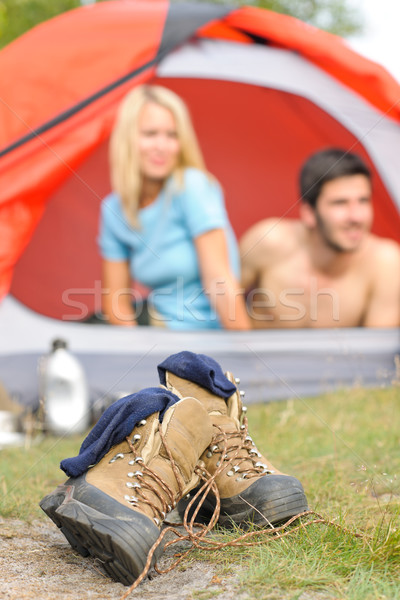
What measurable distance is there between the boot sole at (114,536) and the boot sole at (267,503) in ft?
0.61

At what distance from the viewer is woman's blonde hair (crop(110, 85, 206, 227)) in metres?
2.45

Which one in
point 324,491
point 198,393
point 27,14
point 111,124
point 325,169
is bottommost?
point 324,491

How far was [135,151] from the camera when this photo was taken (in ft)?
8.13

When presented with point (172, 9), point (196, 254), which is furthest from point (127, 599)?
point (172, 9)

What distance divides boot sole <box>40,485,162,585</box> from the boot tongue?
0.28 meters

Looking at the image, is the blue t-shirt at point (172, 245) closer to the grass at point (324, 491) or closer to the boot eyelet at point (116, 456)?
the grass at point (324, 491)

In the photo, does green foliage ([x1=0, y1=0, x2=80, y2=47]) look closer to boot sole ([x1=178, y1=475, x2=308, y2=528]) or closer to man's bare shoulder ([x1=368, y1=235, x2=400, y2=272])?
man's bare shoulder ([x1=368, y1=235, x2=400, y2=272])

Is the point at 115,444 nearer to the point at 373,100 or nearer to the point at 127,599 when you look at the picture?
the point at 127,599

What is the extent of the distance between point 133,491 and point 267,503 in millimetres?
219

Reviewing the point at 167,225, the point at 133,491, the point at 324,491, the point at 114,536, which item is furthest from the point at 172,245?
the point at 114,536

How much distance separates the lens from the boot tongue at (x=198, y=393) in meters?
1.12

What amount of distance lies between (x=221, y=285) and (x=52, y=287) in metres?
0.92

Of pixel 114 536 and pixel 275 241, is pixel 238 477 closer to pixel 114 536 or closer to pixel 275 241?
pixel 114 536

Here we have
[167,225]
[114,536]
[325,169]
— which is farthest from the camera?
[325,169]
